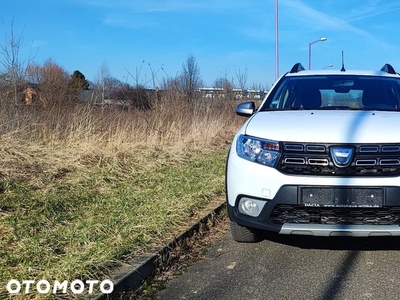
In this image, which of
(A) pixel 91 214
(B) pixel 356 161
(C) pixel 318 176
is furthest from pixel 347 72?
(A) pixel 91 214

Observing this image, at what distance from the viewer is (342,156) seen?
12.2 feet

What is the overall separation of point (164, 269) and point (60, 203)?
191 centimetres

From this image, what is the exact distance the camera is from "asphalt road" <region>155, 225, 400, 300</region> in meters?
3.48

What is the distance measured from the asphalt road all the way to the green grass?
568mm

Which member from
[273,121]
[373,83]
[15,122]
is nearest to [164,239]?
[273,121]

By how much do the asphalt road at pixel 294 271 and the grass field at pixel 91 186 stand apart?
1.88 ft

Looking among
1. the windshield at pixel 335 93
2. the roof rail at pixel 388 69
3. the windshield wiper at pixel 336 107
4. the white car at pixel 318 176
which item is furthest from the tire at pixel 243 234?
the roof rail at pixel 388 69

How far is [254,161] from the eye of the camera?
4.00 metres

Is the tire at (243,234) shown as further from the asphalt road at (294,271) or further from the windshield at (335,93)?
the windshield at (335,93)

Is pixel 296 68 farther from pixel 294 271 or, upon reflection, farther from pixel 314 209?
pixel 294 271

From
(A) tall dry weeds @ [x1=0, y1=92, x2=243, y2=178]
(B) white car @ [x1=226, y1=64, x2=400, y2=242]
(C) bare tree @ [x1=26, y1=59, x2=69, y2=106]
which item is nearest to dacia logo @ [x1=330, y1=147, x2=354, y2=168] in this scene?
(B) white car @ [x1=226, y1=64, x2=400, y2=242]

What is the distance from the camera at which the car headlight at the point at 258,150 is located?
3.89 metres

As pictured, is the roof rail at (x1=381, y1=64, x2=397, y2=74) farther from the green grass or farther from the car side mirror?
the green grass

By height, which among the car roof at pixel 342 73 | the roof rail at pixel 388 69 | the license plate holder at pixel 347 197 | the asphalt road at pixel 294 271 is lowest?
the asphalt road at pixel 294 271
